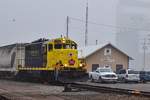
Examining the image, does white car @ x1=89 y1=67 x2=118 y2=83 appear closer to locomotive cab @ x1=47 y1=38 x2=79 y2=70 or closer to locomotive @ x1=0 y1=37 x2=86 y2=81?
locomotive @ x1=0 y1=37 x2=86 y2=81

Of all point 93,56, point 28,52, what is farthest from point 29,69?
point 93,56

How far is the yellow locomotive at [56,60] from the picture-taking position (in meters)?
32.9

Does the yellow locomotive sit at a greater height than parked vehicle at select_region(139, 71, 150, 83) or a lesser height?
greater

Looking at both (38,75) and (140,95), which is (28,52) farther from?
(140,95)

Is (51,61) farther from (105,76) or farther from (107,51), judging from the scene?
(107,51)

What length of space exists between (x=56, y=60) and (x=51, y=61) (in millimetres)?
593

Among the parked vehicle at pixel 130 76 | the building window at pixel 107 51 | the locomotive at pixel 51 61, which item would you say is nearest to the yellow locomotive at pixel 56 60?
the locomotive at pixel 51 61

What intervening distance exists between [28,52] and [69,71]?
293 inches

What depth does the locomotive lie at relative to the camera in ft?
108

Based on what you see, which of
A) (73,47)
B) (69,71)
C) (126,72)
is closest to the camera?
(69,71)

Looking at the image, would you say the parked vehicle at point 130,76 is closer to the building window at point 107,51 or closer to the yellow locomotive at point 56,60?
the yellow locomotive at point 56,60

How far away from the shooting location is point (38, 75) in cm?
3559

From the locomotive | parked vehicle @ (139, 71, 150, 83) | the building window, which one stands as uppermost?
the building window

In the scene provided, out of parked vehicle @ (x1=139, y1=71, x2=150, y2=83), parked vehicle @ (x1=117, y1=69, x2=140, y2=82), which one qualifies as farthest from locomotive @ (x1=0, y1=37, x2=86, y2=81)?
parked vehicle @ (x1=139, y1=71, x2=150, y2=83)
